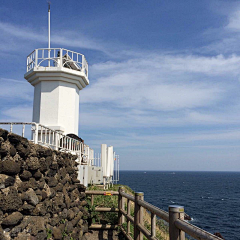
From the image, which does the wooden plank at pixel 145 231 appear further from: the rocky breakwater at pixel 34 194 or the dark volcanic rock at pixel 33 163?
the dark volcanic rock at pixel 33 163

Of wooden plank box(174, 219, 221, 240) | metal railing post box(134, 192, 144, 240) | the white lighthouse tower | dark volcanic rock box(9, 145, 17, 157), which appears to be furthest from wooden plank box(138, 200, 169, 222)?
the white lighthouse tower

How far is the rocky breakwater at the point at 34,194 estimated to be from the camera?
404cm

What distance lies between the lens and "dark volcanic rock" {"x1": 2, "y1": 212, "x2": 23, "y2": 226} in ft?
12.9

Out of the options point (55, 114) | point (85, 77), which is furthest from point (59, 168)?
point (85, 77)

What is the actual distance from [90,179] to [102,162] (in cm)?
165

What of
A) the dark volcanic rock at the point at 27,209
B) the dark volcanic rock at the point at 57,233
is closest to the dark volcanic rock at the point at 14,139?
the dark volcanic rock at the point at 27,209

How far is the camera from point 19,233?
14.0ft

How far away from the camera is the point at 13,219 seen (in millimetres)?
4082

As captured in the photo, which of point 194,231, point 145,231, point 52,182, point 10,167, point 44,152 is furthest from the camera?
point 52,182

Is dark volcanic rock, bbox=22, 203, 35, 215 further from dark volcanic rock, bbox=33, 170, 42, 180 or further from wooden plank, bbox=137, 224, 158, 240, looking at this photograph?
wooden plank, bbox=137, 224, 158, 240

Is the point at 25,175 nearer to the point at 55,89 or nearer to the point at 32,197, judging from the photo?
the point at 32,197

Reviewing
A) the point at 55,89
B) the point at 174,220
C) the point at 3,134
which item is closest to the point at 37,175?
the point at 3,134

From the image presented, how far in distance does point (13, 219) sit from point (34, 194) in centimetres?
81

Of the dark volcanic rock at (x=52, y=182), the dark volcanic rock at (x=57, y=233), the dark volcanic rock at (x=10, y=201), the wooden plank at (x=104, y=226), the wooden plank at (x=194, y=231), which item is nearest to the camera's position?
the wooden plank at (x=194, y=231)
